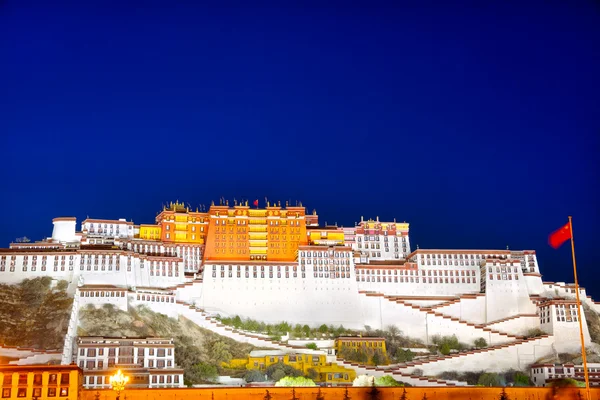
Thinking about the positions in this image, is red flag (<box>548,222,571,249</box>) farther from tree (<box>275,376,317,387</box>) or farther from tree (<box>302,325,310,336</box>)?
tree (<box>302,325,310,336</box>)

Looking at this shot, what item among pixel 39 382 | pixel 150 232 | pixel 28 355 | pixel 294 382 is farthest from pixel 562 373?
pixel 28 355

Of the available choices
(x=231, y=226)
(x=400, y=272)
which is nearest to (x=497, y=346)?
(x=400, y=272)

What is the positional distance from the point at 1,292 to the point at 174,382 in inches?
861

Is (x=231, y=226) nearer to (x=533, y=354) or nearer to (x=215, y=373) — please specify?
(x=215, y=373)

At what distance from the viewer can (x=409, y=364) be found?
78688 millimetres

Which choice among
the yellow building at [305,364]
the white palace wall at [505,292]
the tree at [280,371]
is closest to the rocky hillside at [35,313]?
the yellow building at [305,364]

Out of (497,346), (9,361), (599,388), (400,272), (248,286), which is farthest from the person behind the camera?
(400,272)

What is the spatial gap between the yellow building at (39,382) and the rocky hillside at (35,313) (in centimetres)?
1115

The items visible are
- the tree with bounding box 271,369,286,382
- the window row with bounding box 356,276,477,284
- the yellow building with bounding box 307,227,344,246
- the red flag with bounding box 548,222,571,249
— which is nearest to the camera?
the red flag with bounding box 548,222,571,249

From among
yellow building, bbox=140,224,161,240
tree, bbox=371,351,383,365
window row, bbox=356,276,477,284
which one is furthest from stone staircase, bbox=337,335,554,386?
yellow building, bbox=140,224,161,240

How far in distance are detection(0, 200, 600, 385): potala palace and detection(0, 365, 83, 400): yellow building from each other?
14673mm

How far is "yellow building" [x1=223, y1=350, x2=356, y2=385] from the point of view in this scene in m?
75.4

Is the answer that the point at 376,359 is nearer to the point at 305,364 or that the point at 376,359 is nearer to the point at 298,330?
the point at 305,364

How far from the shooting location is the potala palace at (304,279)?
269 ft
